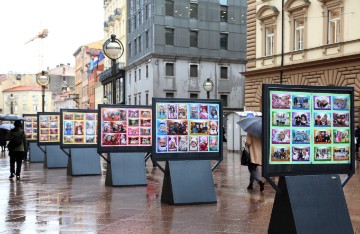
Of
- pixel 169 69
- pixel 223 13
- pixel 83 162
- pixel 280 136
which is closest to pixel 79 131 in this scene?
pixel 83 162

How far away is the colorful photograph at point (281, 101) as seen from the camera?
23.4ft

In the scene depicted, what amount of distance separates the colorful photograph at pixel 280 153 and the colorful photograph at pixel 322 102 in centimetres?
73

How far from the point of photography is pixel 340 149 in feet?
24.9

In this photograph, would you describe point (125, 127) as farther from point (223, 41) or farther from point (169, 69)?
point (223, 41)

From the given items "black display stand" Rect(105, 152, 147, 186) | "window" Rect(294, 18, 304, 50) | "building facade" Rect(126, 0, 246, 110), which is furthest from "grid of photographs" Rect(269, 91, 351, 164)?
"building facade" Rect(126, 0, 246, 110)

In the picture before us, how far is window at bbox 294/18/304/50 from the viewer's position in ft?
103

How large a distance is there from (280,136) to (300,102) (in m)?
0.55

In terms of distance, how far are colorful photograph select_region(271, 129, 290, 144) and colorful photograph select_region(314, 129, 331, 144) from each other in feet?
1.50

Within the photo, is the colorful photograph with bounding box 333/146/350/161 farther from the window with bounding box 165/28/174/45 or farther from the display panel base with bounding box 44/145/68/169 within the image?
the window with bounding box 165/28/174/45

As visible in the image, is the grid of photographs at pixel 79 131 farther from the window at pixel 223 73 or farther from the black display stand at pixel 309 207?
the window at pixel 223 73

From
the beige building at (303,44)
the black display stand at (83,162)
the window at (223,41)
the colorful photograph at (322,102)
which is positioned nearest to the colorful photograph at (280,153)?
the colorful photograph at (322,102)

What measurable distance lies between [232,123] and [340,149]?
78.7 feet

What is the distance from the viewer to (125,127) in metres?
14.1

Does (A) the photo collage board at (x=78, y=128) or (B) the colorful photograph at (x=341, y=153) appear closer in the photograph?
(B) the colorful photograph at (x=341, y=153)
